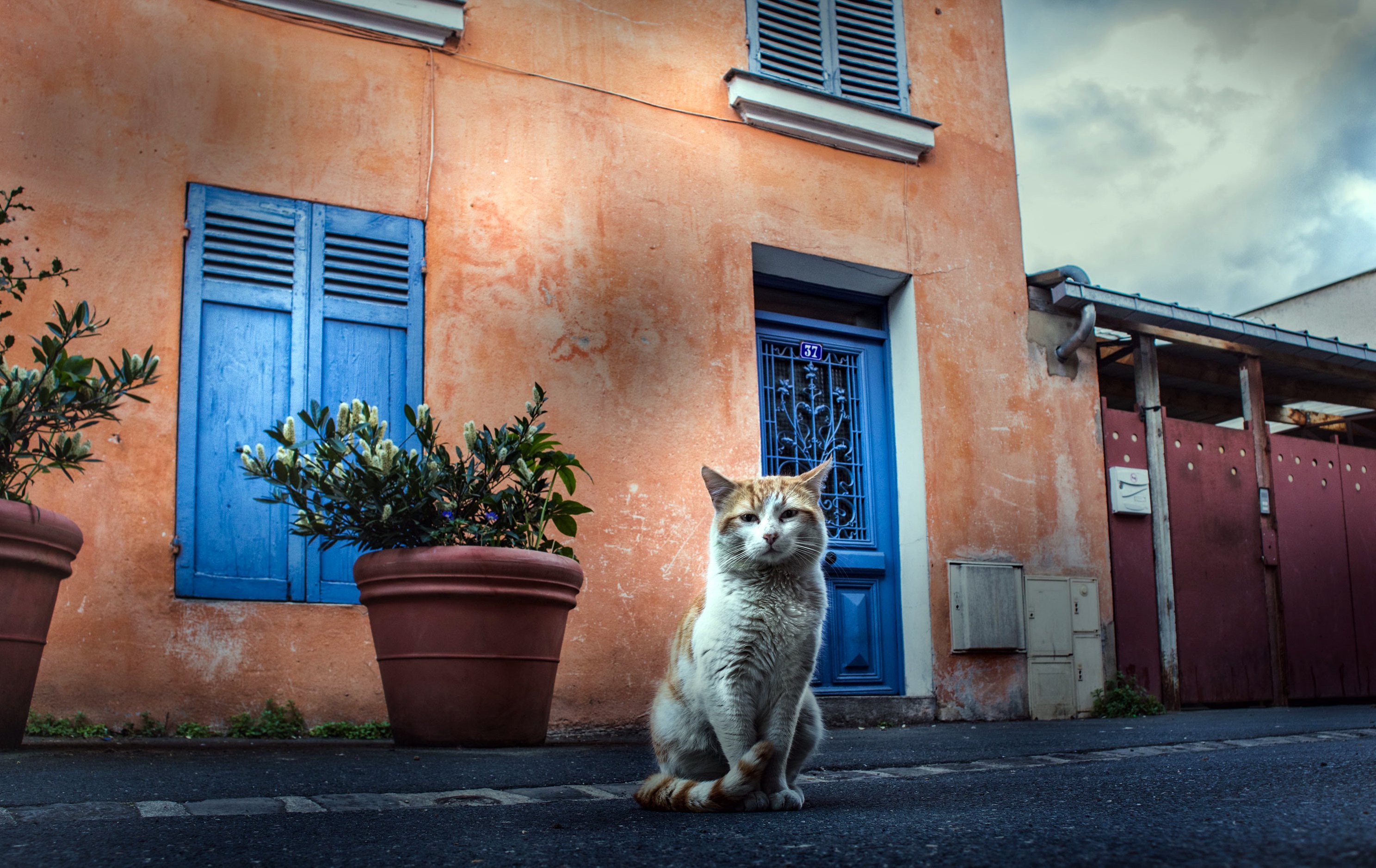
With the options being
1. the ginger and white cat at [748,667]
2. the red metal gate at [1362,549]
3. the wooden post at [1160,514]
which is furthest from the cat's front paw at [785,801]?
the red metal gate at [1362,549]

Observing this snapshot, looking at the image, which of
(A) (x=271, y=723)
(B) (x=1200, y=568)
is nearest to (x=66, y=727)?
(A) (x=271, y=723)

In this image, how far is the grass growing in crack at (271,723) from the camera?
4461 mm

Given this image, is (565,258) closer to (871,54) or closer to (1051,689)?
(871,54)

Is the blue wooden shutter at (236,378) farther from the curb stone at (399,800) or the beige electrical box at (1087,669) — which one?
the beige electrical box at (1087,669)

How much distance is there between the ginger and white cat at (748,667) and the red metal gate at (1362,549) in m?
7.28

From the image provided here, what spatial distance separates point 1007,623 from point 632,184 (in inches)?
136

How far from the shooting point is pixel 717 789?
→ 2.32 meters

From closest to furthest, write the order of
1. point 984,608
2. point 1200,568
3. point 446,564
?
point 446,564 < point 984,608 < point 1200,568

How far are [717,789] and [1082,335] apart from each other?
5.58 meters

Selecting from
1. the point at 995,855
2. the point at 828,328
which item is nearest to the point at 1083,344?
the point at 828,328

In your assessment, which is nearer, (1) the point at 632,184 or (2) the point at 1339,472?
(1) the point at 632,184

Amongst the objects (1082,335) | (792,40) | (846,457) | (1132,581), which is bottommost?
(1132,581)

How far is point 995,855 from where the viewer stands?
1664mm

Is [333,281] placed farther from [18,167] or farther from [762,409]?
[762,409]
